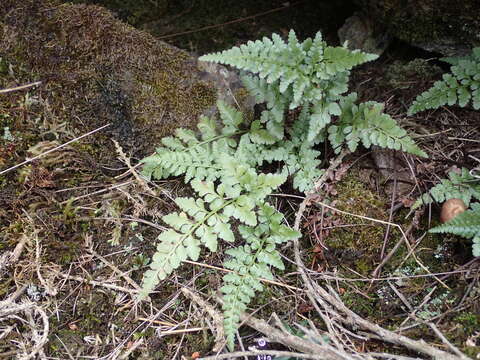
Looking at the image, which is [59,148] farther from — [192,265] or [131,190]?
[192,265]

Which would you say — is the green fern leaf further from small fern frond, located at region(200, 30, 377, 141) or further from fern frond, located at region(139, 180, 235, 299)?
fern frond, located at region(139, 180, 235, 299)

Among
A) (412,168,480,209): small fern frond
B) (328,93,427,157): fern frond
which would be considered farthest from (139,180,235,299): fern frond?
(412,168,480,209): small fern frond

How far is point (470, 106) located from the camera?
10.9ft

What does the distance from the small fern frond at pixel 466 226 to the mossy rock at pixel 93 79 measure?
1.85 m

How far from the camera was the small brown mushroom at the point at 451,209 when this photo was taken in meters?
2.88

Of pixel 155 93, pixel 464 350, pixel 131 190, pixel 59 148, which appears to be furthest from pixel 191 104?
pixel 464 350

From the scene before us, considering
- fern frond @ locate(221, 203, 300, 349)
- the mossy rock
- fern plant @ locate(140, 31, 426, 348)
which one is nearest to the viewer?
fern frond @ locate(221, 203, 300, 349)

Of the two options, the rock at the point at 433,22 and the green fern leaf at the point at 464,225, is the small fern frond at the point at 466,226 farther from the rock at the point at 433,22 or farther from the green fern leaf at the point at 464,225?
the rock at the point at 433,22

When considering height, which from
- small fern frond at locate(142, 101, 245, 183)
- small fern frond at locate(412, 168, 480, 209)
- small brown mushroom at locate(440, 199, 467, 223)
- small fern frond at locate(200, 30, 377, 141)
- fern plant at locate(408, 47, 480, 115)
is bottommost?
small brown mushroom at locate(440, 199, 467, 223)

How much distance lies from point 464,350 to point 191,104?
2357 mm

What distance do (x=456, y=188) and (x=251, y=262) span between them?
1.38m

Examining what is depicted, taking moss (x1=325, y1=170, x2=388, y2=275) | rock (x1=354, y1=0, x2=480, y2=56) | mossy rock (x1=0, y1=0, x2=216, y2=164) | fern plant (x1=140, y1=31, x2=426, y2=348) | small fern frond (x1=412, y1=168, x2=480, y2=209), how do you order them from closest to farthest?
fern plant (x1=140, y1=31, x2=426, y2=348) → small fern frond (x1=412, y1=168, x2=480, y2=209) → moss (x1=325, y1=170, x2=388, y2=275) → rock (x1=354, y1=0, x2=480, y2=56) → mossy rock (x1=0, y1=0, x2=216, y2=164)

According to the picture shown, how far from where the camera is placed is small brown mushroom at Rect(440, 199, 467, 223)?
113 inches

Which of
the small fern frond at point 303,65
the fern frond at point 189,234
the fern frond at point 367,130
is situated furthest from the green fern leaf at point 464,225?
Answer: the fern frond at point 189,234
